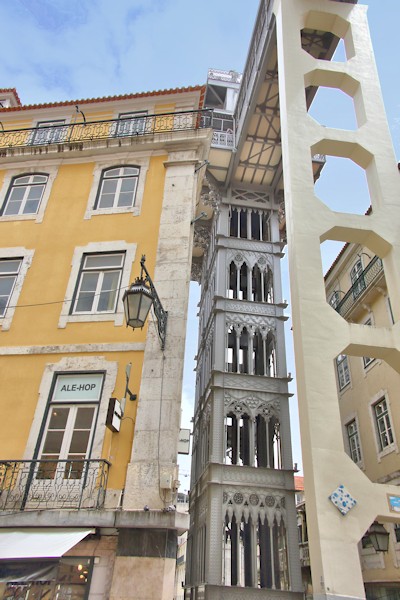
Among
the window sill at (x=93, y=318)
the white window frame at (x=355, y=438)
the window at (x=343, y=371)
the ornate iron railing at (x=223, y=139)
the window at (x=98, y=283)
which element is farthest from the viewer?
the ornate iron railing at (x=223, y=139)

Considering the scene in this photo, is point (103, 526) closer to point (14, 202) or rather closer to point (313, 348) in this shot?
point (313, 348)

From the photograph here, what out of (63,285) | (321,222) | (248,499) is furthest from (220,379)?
(63,285)

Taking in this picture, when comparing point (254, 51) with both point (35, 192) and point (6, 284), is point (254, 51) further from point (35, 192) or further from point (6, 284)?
point (6, 284)

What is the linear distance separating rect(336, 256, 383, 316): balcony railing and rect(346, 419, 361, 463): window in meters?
4.97

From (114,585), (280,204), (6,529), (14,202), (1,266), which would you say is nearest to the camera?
(114,585)

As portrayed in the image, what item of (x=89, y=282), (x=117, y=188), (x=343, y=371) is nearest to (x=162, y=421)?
(x=89, y=282)

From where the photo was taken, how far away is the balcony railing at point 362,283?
1708 cm

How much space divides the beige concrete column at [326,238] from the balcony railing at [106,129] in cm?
310

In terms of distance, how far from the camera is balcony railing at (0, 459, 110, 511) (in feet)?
24.1

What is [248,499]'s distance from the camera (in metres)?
16.8

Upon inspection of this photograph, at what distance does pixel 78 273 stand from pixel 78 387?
8.78ft

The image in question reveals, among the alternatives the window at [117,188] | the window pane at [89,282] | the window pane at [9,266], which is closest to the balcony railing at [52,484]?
the window pane at [89,282]

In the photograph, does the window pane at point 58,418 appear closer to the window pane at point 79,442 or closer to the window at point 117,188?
the window pane at point 79,442

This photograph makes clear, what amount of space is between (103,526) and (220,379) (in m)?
12.6
